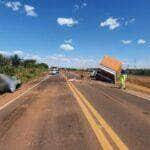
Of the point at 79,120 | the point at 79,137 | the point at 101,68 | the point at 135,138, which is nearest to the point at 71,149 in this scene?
the point at 79,137

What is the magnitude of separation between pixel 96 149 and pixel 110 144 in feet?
1.88

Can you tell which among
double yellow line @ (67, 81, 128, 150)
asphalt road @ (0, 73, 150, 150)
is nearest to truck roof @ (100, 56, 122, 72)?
asphalt road @ (0, 73, 150, 150)

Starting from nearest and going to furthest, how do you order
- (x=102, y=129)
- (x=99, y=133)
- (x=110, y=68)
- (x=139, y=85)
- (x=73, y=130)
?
(x=99, y=133) → (x=73, y=130) → (x=102, y=129) → (x=110, y=68) → (x=139, y=85)

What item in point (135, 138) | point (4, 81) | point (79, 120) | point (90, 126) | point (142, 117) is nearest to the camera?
point (135, 138)

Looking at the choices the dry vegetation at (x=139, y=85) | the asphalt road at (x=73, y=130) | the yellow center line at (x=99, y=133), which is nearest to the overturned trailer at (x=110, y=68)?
the dry vegetation at (x=139, y=85)

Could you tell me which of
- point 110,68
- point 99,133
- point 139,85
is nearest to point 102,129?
point 99,133

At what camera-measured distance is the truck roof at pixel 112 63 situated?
41406 millimetres

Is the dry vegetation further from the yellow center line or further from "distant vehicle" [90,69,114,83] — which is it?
the yellow center line

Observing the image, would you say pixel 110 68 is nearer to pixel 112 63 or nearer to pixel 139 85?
pixel 112 63

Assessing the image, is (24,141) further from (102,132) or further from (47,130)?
(102,132)

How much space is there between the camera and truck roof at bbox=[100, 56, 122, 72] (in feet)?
136

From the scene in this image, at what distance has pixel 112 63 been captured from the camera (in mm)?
41750

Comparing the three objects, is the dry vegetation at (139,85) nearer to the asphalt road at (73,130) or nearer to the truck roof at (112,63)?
the truck roof at (112,63)

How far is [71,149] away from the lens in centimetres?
709
